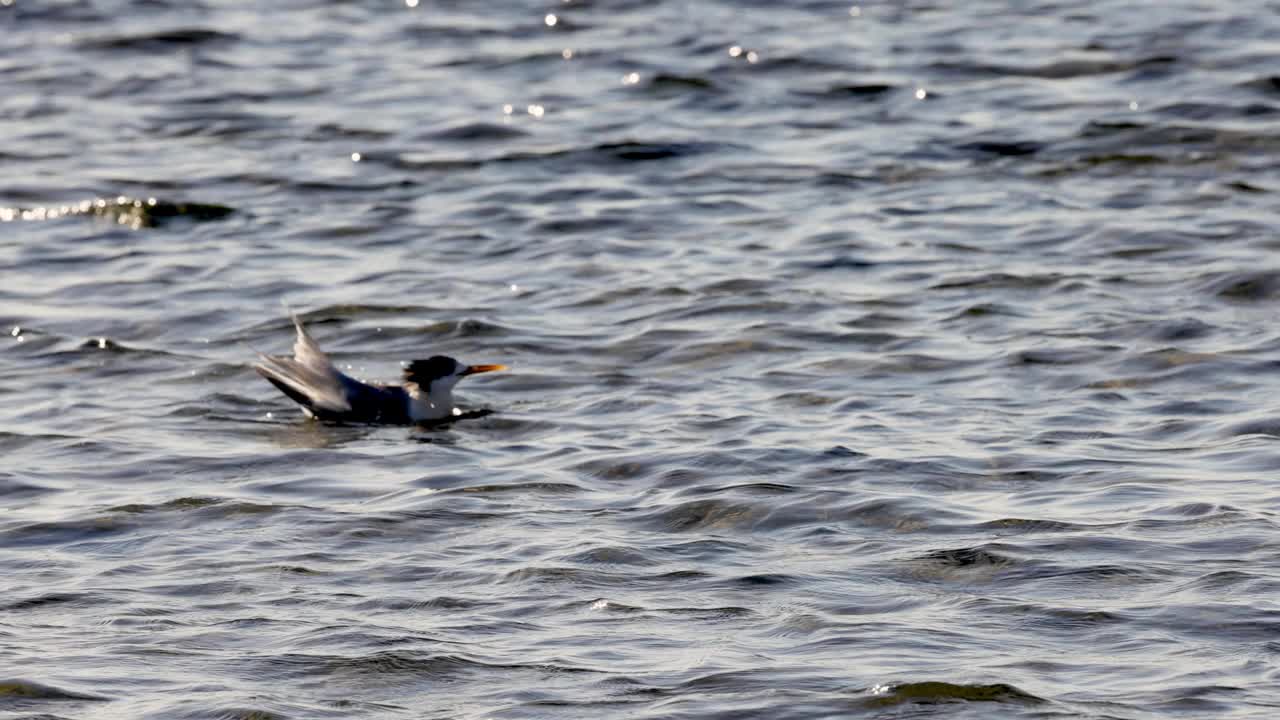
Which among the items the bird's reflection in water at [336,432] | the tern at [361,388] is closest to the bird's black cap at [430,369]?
the tern at [361,388]

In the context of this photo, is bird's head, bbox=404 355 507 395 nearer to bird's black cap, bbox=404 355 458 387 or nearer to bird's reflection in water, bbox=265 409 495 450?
bird's black cap, bbox=404 355 458 387

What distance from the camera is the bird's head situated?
35.6 feet

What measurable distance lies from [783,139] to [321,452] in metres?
6.86

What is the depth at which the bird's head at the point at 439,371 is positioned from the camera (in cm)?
1086

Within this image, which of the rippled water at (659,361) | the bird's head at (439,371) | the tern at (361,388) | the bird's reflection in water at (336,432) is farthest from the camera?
the bird's head at (439,371)

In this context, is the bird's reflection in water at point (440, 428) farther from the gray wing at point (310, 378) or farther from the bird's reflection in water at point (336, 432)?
the gray wing at point (310, 378)

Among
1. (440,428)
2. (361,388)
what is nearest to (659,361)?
(440,428)

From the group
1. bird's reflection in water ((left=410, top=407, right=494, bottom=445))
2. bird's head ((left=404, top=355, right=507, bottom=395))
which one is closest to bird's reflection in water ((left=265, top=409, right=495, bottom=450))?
bird's reflection in water ((left=410, top=407, right=494, bottom=445))

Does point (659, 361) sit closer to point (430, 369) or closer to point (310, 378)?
point (430, 369)

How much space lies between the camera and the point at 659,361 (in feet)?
37.4

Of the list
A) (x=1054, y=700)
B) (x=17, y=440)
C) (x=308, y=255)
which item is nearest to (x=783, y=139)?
(x=308, y=255)

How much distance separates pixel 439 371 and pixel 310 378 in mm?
600

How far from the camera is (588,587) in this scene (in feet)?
25.5

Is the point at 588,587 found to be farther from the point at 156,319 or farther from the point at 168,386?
the point at 156,319
